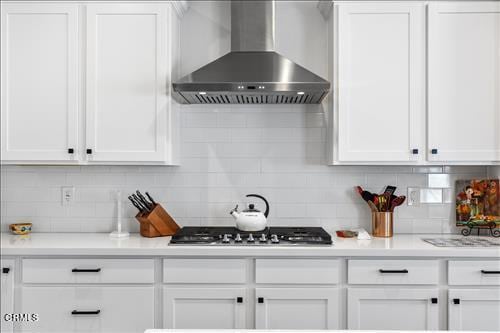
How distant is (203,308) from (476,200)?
191cm

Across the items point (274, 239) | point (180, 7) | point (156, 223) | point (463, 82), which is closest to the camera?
point (274, 239)

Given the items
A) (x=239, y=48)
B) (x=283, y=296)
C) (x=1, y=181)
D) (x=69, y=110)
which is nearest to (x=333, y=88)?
(x=239, y=48)

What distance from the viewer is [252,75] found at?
2607 millimetres

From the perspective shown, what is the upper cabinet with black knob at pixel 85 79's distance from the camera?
8.82 ft

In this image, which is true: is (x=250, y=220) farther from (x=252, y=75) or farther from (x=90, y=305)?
(x=90, y=305)

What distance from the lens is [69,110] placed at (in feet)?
8.82

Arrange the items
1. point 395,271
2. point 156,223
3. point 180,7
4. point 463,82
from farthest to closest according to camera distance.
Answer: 1. point 180,7
2. point 156,223
3. point 463,82
4. point 395,271

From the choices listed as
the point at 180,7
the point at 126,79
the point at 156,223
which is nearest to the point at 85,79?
the point at 126,79

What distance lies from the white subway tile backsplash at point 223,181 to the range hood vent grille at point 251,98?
76 millimetres

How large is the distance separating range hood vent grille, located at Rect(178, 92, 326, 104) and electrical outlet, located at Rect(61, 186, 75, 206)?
1.01 meters

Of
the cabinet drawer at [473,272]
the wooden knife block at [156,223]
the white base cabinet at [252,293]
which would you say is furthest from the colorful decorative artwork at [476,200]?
the wooden knife block at [156,223]

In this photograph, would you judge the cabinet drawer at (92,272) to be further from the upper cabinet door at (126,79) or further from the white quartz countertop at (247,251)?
the upper cabinet door at (126,79)

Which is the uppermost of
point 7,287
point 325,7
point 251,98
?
point 325,7

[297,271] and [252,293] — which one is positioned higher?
[297,271]
